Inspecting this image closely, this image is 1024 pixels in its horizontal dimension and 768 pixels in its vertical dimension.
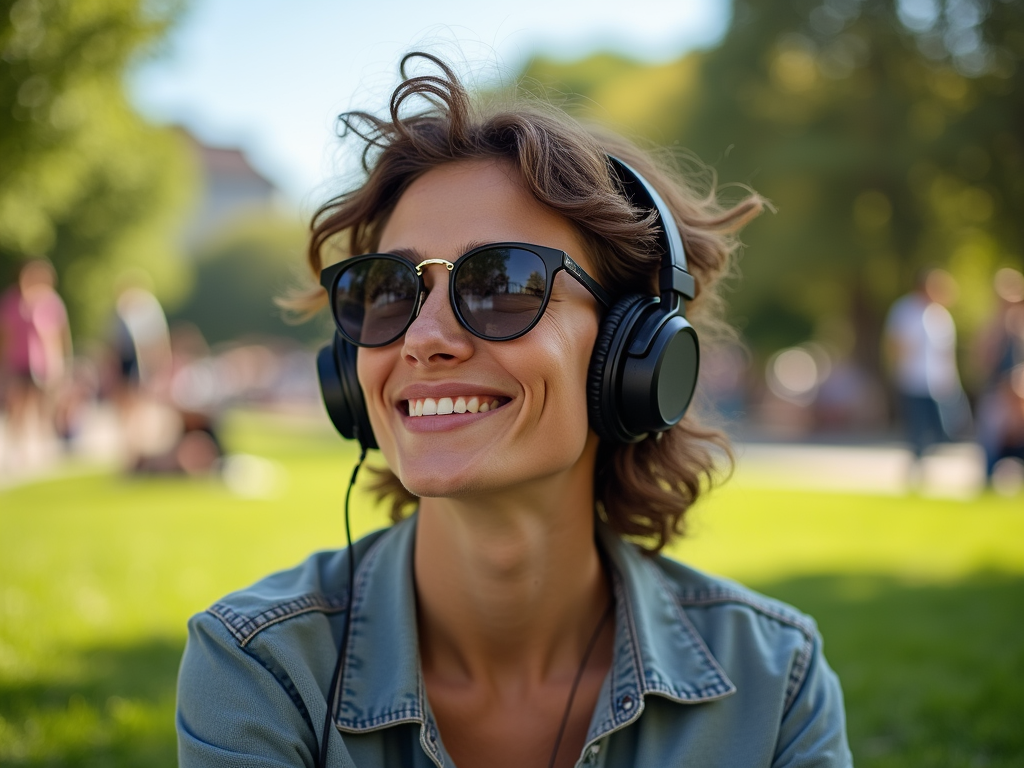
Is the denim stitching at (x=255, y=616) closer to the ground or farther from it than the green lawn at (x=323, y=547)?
farther from it

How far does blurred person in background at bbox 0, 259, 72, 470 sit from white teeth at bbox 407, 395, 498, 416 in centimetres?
1056

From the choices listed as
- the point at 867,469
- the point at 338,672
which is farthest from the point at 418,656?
the point at 867,469

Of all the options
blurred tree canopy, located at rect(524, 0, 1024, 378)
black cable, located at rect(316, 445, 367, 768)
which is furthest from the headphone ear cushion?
blurred tree canopy, located at rect(524, 0, 1024, 378)

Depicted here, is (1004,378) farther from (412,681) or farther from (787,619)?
(412,681)

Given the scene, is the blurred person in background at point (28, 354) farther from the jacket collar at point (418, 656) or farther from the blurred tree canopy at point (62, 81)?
the jacket collar at point (418, 656)

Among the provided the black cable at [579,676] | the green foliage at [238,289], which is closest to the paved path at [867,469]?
the black cable at [579,676]

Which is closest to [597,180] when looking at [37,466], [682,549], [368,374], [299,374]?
[368,374]

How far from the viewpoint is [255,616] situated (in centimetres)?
200

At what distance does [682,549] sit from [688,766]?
5.10m

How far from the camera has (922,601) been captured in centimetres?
548

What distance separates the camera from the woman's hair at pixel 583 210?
2246 millimetres

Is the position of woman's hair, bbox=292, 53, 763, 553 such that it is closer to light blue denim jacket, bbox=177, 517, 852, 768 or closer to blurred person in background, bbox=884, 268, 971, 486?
light blue denim jacket, bbox=177, 517, 852, 768

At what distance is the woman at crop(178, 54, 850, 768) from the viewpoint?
2.04 metres

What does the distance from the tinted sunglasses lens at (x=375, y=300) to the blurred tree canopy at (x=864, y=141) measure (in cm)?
2169
